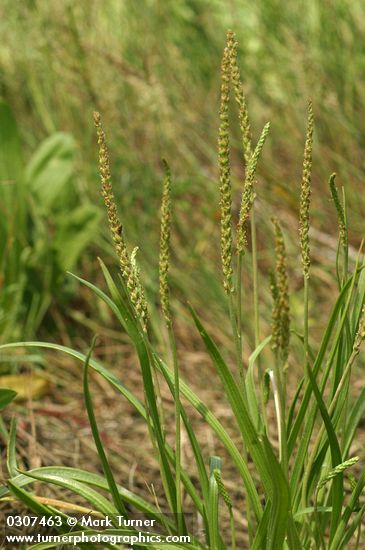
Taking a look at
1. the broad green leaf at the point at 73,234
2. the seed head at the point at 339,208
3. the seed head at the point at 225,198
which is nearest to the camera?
the seed head at the point at 225,198

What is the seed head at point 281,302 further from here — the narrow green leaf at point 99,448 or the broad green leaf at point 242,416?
the narrow green leaf at point 99,448

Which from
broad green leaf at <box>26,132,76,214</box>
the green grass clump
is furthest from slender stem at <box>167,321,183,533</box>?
broad green leaf at <box>26,132,76,214</box>

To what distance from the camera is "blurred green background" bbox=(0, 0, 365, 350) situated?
8.52 feet

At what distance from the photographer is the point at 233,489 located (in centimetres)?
183

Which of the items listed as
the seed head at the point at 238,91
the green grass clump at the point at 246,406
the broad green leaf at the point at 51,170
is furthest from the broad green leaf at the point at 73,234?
the seed head at the point at 238,91

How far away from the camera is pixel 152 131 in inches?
117

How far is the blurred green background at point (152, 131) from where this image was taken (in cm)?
260

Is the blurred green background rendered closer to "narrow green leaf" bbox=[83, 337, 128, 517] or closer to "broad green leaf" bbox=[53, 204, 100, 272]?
"broad green leaf" bbox=[53, 204, 100, 272]

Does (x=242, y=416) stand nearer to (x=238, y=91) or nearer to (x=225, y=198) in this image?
(x=225, y=198)

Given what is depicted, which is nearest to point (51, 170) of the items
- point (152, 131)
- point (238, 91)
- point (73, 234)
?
point (73, 234)

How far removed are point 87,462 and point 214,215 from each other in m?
1.19

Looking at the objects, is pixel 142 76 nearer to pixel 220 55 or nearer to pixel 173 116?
pixel 173 116

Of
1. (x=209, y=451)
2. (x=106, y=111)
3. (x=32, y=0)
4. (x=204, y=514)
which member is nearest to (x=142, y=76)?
(x=106, y=111)

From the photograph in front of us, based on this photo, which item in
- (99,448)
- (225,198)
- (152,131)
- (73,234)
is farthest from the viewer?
(152,131)
